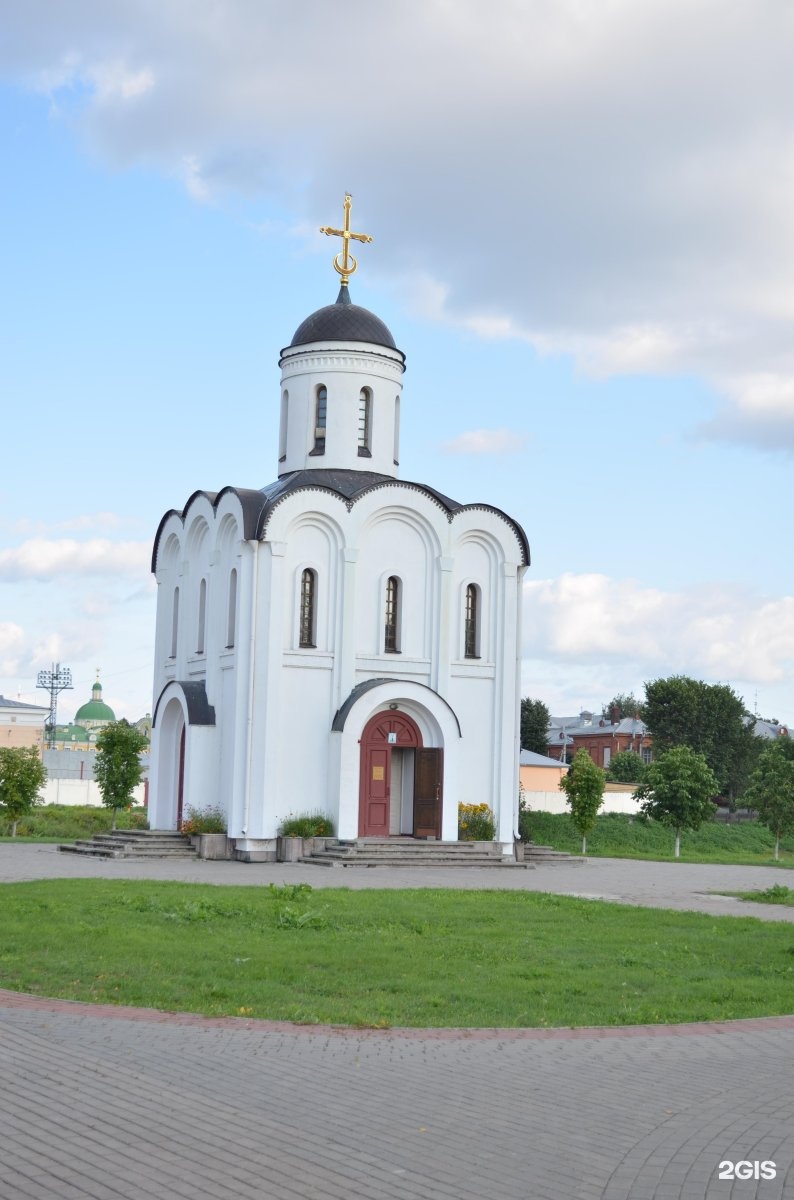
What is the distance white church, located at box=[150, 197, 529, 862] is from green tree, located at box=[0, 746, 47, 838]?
5959 millimetres

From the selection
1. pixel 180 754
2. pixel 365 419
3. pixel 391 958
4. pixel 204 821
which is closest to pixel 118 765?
pixel 180 754

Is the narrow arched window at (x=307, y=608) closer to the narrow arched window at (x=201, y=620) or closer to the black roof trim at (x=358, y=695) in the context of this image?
the black roof trim at (x=358, y=695)

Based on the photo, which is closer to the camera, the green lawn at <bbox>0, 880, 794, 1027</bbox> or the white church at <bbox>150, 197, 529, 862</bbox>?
the green lawn at <bbox>0, 880, 794, 1027</bbox>

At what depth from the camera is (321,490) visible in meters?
31.1

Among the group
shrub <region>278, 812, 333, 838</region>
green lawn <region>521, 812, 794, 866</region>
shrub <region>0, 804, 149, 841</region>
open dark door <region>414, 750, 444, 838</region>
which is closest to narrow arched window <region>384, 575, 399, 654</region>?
open dark door <region>414, 750, 444, 838</region>

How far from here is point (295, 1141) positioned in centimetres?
685

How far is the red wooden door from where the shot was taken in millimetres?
31047

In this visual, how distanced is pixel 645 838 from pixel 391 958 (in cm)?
4169

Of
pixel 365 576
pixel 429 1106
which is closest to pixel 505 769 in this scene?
pixel 365 576

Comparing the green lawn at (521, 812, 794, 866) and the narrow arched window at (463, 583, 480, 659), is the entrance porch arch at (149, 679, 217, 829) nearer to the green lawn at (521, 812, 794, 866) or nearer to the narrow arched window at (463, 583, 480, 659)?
the narrow arched window at (463, 583, 480, 659)

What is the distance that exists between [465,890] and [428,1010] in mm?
10239

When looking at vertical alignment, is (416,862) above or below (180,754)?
below

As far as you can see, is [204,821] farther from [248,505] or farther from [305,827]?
[248,505]

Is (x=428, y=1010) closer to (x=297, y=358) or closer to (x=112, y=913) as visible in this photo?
(x=112, y=913)
